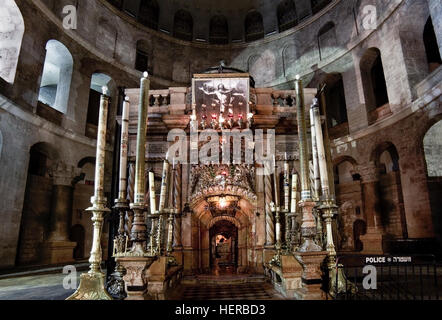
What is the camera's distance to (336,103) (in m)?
18.6

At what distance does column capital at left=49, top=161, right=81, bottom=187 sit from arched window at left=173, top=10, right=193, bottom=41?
12164mm

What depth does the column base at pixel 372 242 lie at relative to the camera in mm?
13383

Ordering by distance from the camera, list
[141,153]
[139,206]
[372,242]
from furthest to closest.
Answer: [372,242]
[141,153]
[139,206]

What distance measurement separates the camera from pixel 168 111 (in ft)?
35.6

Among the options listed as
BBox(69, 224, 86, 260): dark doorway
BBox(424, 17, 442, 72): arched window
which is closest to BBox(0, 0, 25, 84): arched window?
BBox(69, 224, 86, 260): dark doorway

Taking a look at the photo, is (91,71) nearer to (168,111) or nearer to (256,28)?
(168,111)

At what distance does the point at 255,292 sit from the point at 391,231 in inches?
398

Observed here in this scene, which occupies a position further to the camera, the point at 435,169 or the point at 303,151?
the point at 435,169

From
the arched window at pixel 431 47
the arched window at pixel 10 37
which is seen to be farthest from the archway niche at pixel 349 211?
the arched window at pixel 10 37

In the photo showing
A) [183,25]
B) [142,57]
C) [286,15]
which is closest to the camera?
[142,57]

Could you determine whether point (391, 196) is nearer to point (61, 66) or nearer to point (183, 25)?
point (183, 25)

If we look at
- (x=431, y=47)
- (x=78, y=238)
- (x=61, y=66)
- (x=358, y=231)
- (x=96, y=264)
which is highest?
(x=431, y=47)

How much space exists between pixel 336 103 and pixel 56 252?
18293 millimetres

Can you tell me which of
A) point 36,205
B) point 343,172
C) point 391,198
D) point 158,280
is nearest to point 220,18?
point 343,172
